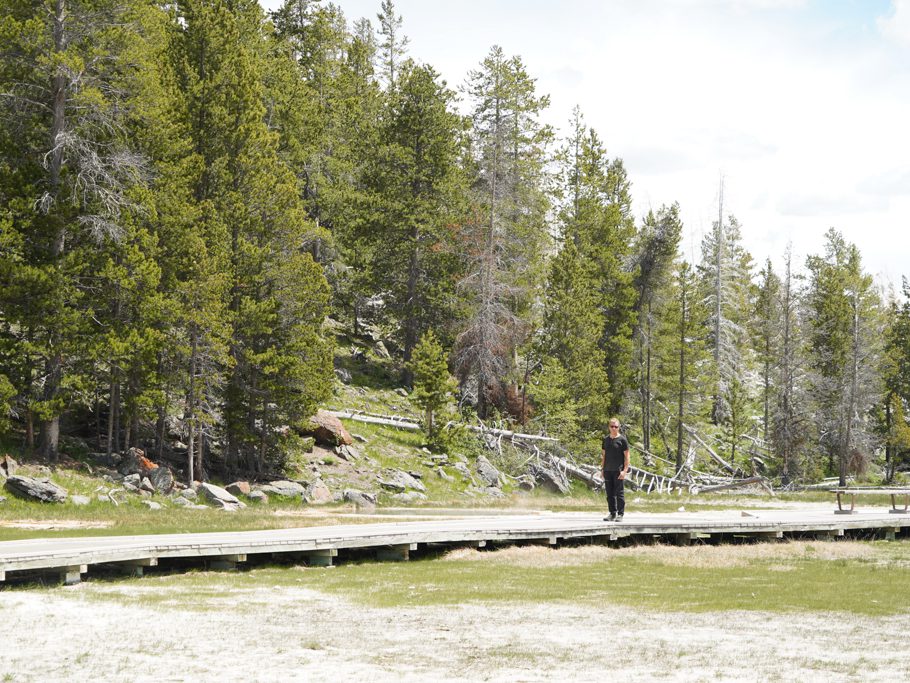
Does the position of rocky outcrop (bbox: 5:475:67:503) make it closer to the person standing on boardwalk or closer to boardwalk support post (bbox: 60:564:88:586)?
boardwalk support post (bbox: 60:564:88:586)

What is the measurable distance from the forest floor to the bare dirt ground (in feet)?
0.08

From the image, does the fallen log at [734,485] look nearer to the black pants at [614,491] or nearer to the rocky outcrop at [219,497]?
the rocky outcrop at [219,497]

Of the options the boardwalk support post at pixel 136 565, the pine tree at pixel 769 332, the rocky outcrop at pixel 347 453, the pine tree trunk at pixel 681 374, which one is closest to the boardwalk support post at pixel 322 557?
the boardwalk support post at pixel 136 565

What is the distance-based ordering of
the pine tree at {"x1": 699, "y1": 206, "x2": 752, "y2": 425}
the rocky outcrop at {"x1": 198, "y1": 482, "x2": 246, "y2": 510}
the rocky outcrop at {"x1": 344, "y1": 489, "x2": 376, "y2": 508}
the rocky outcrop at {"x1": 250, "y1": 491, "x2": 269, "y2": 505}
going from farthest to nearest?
1. the pine tree at {"x1": 699, "y1": 206, "x2": 752, "y2": 425}
2. the rocky outcrop at {"x1": 344, "y1": 489, "x2": 376, "y2": 508}
3. the rocky outcrop at {"x1": 250, "y1": 491, "x2": 269, "y2": 505}
4. the rocky outcrop at {"x1": 198, "y1": 482, "x2": 246, "y2": 510}

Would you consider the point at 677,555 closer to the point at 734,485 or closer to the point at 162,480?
the point at 162,480

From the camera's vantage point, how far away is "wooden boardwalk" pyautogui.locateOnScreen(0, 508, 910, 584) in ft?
45.9

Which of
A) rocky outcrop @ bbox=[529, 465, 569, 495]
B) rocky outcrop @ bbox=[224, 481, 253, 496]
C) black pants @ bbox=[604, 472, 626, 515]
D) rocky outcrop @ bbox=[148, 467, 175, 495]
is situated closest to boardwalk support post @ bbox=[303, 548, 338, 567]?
black pants @ bbox=[604, 472, 626, 515]

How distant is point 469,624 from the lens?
10.7 metres

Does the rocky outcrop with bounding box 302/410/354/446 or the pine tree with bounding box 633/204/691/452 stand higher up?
the pine tree with bounding box 633/204/691/452

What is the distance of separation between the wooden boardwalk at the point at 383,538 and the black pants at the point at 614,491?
0.40 metres

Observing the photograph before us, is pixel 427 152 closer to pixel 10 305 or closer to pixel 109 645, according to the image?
pixel 10 305

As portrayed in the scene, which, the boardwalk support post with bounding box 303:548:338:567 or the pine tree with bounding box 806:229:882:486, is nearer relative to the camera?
the boardwalk support post with bounding box 303:548:338:567

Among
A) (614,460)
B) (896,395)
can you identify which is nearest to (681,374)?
(896,395)

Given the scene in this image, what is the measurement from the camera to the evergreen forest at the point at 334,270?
26.9 m
